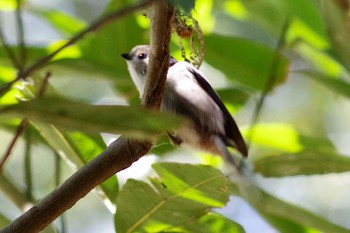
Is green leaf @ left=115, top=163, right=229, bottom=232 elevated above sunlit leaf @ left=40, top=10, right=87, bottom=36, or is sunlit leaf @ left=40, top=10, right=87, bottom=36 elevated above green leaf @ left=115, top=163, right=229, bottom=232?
sunlit leaf @ left=40, top=10, right=87, bottom=36

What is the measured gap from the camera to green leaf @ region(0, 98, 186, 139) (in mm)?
822

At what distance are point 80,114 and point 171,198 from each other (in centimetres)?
78

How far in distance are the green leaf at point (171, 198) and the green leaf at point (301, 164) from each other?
134 millimetres

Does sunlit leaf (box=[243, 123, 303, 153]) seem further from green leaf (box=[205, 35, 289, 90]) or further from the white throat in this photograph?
the white throat

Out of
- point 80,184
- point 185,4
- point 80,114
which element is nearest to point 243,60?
point 80,184

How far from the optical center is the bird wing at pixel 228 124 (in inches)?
71.7

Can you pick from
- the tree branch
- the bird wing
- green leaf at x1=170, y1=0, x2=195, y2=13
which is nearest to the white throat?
the bird wing

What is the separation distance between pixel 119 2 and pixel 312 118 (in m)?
2.53

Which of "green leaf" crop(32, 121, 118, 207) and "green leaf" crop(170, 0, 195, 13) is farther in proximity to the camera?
"green leaf" crop(32, 121, 118, 207)

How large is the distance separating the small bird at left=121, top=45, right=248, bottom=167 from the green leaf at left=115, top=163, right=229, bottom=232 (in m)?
0.22

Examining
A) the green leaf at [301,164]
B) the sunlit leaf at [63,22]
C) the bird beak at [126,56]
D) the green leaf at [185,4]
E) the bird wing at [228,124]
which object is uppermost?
the sunlit leaf at [63,22]

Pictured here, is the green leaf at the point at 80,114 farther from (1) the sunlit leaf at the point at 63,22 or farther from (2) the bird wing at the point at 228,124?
(1) the sunlit leaf at the point at 63,22

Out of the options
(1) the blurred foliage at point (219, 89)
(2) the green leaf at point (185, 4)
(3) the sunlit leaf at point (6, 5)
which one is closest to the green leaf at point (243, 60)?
(1) the blurred foliage at point (219, 89)

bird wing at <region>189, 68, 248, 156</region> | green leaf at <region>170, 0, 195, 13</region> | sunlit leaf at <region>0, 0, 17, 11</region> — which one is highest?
sunlit leaf at <region>0, 0, 17, 11</region>
